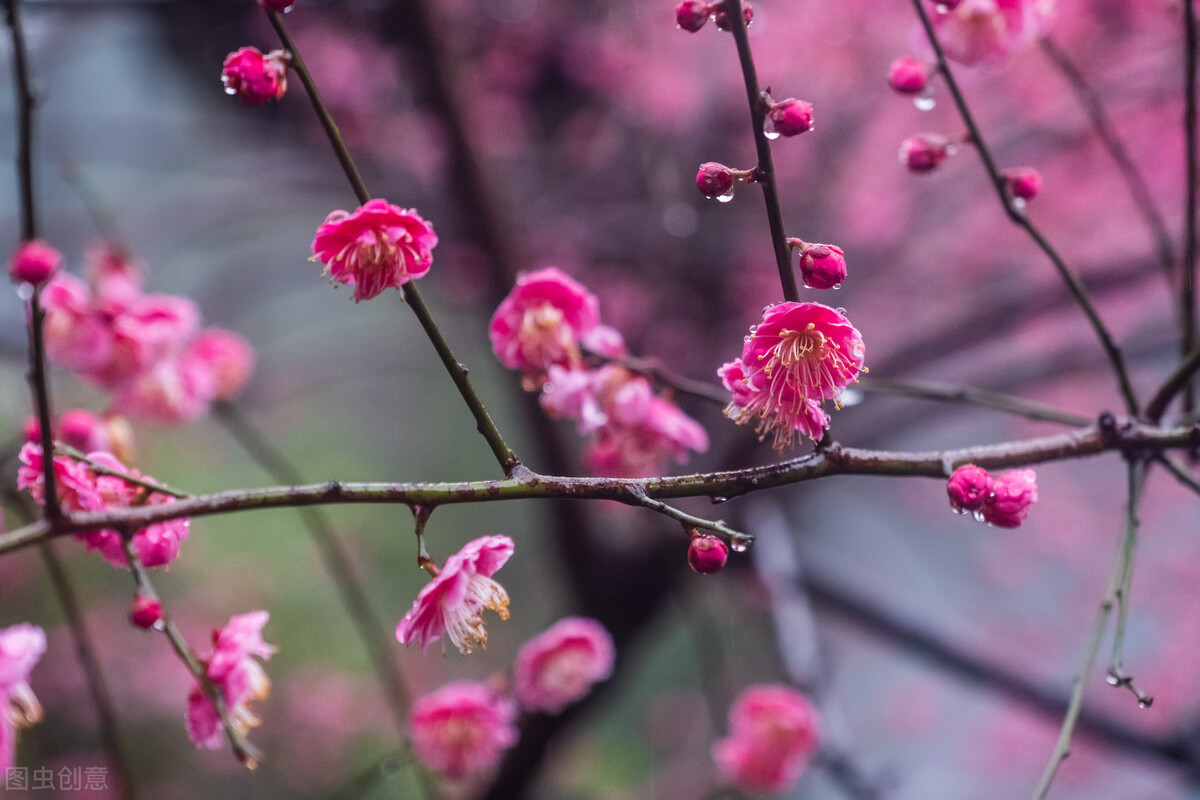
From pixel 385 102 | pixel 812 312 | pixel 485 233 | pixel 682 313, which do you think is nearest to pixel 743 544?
pixel 812 312

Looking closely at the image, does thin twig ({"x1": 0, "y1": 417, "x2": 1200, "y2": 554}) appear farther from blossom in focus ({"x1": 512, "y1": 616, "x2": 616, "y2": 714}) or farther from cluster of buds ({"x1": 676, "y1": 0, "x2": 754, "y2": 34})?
blossom in focus ({"x1": 512, "y1": 616, "x2": 616, "y2": 714})

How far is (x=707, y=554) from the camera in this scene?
46 cm

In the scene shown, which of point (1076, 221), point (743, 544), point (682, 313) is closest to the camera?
Result: point (743, 544)

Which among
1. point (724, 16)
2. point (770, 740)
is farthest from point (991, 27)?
point (770, 740)

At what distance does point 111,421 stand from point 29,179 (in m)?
0.36

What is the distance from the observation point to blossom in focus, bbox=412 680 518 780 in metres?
0.92

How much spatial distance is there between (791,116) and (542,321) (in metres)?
0.28

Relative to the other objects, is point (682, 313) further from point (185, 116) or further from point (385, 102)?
point (185, 116)

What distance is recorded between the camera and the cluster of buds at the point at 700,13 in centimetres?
45

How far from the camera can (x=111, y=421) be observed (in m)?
0.81

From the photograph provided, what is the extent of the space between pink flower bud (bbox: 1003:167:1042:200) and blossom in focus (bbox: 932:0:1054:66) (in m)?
0.12

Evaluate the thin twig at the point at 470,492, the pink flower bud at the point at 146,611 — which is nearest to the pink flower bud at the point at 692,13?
the thin twig at the point at 470,492

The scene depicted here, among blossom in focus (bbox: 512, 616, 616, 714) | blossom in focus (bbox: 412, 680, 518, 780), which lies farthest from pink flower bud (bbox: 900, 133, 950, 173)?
blossom in focus (bbox: 412, 680, 518, 780)

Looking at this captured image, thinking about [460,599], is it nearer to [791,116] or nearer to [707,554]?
[707,554]
